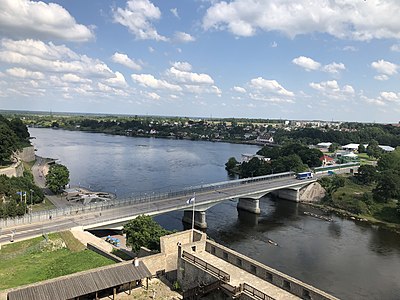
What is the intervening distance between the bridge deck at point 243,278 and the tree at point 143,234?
28.4 feet

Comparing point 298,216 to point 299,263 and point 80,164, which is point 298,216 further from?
point 80,164

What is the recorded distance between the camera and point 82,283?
24312 millimetres

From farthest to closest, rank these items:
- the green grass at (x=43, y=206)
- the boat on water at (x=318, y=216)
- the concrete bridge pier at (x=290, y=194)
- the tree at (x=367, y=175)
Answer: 1. the tree at (x=367, y=175)
2. the concrete bridge pier at (x=290, y=194)
3. the boat on water at (x=318, y=216)
4. the green grass at (x=43, y=206)

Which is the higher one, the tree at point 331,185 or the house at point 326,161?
the house at point 326,161

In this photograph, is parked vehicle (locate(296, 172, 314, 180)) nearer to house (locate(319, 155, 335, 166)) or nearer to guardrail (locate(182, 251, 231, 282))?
house (locate(319, 155, 335, 166))

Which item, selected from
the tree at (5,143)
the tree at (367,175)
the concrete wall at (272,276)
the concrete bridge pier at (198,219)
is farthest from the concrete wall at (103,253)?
the tree at (367,175)

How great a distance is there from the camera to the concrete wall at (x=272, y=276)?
2261 centimetres

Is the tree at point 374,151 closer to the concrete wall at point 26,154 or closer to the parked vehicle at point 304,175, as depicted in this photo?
the parked vehicle at point 304,175

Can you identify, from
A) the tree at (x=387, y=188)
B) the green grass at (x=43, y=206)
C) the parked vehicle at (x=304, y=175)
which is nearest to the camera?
the green grass at (x=43, y=206)

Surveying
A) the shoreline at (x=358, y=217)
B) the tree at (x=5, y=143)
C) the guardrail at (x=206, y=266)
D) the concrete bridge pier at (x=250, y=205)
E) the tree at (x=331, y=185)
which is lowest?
the shoreline at (x=358, y=217)

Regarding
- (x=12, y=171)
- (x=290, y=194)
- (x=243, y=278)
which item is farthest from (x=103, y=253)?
(x=290, y=194)

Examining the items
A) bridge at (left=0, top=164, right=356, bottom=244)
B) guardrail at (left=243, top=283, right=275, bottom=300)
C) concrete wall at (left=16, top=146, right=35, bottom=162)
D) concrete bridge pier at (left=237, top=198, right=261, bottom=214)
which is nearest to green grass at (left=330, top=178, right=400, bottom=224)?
bridge at (left=0, top=164, right=356, bottom=244)

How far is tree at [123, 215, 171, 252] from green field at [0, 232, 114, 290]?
15.7ft

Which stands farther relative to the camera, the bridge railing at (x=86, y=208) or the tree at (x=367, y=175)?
the tree at (x=367, y=175)
